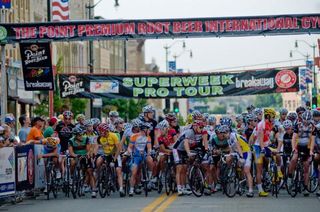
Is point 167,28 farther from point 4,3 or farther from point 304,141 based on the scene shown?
point 304,141

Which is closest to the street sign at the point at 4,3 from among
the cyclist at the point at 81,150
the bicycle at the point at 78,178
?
the cyclist at the point at 81,150

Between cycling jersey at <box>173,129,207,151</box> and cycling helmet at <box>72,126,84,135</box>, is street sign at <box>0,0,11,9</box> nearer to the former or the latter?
cycling helmet at <box>72,126,84,135</box>

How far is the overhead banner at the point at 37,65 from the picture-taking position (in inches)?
1207

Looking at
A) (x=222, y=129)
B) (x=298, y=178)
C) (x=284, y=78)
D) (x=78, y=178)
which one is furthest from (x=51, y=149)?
(x=284, y=78)

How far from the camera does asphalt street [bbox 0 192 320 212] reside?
17969 millimetres

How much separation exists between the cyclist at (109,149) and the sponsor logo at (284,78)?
62.2 ft

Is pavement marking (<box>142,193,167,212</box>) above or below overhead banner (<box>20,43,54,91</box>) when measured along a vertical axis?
below

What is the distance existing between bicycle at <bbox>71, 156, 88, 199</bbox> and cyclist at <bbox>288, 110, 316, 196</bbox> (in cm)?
480

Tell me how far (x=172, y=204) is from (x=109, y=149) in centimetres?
350

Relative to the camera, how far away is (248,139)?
77.7 feet

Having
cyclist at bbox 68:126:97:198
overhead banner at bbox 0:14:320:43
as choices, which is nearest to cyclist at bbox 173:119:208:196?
cyclist at bbox 68:126:97:198

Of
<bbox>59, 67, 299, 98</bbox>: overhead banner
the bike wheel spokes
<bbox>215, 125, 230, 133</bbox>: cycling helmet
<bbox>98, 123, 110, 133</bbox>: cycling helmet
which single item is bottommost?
the bike wheel spokes

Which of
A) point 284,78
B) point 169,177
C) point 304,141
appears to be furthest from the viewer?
point 284,78

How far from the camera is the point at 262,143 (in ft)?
70.6
